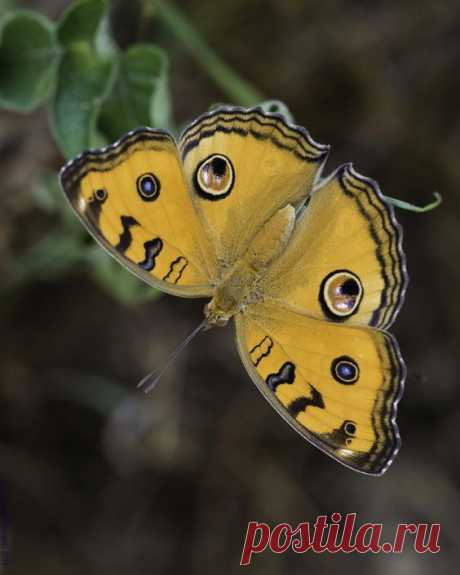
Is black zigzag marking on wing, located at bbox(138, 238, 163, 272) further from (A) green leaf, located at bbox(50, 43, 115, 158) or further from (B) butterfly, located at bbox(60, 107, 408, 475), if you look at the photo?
(A) green leaf, located at bbox(50, 43, 115, 158)

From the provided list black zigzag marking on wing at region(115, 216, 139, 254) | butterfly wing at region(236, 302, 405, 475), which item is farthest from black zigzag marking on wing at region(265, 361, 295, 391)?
black zigzag marking on wing at region(115, 216, 139, 254)

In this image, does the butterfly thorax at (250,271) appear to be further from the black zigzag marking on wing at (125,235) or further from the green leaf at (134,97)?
the green leaf at (134,97)

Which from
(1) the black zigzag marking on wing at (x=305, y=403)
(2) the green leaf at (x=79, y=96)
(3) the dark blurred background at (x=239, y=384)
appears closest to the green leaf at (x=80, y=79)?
(2) the green leaf at (x=79, y=96)

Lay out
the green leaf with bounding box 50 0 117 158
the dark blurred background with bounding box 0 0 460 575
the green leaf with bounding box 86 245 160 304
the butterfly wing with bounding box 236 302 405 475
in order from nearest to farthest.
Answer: the butterfly wing with bounding box 236 302 405 475 → the green leaf with bounding box 50 0 117 158 → the green leaf with bounding box 86 245 160 304 → the dark blurred background with bounding box 0 0 460 575

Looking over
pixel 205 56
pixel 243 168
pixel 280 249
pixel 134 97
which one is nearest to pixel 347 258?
pixel 280 249

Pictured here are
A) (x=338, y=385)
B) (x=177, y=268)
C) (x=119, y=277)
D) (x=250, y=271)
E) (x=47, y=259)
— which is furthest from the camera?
(x=47, y=259)

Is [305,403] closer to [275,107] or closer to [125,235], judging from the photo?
[125,235]
